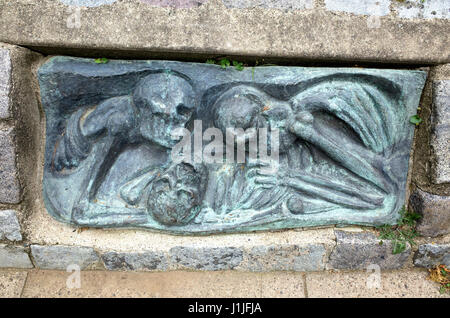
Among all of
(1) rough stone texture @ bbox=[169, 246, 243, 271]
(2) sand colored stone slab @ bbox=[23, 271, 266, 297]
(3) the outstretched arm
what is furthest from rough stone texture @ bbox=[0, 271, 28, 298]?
(1) rough stone texture @ bbox=[169, 246, 243, 271]

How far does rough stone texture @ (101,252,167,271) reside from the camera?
6.83 feet

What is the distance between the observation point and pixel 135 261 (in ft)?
6.91

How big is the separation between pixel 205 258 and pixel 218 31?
1.26 meters

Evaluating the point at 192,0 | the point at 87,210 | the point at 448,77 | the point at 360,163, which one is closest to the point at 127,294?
the point at 87,210

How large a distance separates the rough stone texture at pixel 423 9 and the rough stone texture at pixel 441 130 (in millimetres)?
332

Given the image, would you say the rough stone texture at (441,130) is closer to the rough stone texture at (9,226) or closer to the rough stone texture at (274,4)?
the rough stone texture at (274,4)

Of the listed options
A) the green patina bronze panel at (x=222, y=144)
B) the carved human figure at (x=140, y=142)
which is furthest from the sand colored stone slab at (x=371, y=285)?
the carved human figure at (x=140, y=142)

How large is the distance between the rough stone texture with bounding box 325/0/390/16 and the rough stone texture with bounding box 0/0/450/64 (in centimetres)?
3

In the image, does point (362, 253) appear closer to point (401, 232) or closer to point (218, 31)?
point (401, 232)

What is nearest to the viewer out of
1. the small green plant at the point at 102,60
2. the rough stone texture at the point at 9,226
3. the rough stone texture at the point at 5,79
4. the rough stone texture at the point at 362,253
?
the rough stone texture at the point at 5,79

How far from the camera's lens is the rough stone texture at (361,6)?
5.82ft

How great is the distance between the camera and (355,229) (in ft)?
6.97

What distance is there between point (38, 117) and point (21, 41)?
40cm

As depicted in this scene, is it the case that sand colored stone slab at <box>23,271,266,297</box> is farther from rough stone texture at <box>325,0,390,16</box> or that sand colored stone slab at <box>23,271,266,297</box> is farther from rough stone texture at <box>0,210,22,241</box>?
rough stone texture at <box>325,0,390,16</box>
